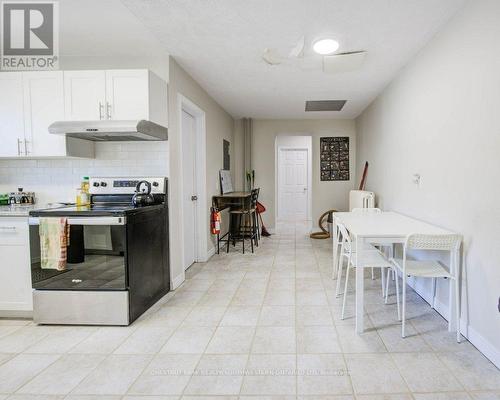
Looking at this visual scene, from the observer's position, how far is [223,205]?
Result: 508cm

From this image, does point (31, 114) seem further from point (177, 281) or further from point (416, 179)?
point (416, 179)

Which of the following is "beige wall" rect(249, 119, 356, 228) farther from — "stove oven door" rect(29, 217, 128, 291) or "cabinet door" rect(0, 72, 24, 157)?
"stove oven door" rect(29, 217, 128, 291)

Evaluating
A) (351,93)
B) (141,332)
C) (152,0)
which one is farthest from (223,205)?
(152,0)

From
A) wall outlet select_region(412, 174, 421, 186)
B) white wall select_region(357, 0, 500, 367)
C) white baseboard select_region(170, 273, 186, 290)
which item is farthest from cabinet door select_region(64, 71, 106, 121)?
wall outlet select_region(412, 174, 421, 186)

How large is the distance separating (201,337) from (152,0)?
7.82 ft

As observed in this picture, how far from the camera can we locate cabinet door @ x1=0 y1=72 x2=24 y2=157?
2.90 m

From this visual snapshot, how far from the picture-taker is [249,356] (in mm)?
2061

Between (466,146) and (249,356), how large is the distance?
2.05 meters

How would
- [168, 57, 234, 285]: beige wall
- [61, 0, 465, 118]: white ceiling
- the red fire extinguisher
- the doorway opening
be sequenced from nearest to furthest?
[61, 0, 465, 118]: white ceiling
[168, 57, 234, 285]: beige wall
the red fire extinguisher
the doorway opening

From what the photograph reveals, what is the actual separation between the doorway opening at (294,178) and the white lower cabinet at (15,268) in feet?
21.3

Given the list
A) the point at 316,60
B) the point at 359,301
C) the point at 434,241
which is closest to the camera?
the point at 434,241

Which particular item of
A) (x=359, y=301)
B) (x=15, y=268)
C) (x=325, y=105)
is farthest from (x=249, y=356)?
(x=325, y=105)

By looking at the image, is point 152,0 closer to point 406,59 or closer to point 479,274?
point 406,59

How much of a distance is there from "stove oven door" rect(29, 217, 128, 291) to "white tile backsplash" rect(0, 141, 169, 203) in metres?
0.84
